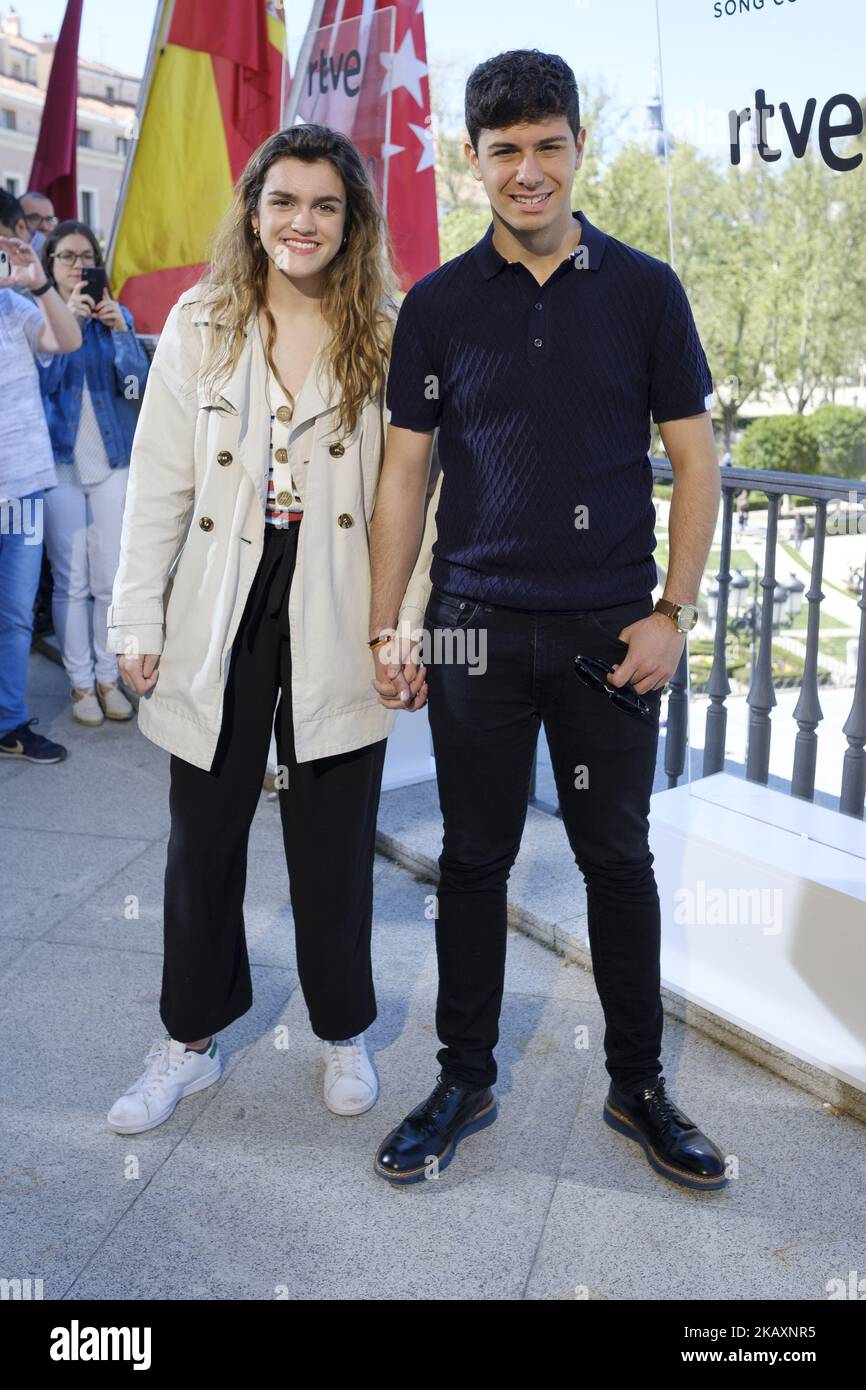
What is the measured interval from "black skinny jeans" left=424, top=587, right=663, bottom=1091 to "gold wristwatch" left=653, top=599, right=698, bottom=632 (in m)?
0.03

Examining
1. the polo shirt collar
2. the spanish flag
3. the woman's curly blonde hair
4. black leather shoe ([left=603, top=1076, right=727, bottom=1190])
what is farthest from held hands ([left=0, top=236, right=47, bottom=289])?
black leather shoe ([left=603, top=1076, right=727, bottom=1190])

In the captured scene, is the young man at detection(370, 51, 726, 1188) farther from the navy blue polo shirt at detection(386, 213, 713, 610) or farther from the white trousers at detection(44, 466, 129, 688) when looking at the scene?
the white trousers at detection(44, 466, 129, 688)

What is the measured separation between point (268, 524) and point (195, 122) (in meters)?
2.93

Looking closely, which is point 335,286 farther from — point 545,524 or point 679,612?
point 679,612

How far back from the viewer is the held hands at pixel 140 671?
8.09ft

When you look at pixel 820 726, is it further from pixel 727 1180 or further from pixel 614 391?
pixel 614 391

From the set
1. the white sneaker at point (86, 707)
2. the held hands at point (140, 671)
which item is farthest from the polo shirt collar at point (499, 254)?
the white sneaker at point (86, 707)

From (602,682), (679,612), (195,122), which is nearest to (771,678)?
(679,612)

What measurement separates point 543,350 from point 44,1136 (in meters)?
1.86

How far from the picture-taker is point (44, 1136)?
265 centimetres

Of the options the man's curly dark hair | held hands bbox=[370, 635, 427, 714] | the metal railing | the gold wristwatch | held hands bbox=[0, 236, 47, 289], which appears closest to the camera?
the man's curly dark hair

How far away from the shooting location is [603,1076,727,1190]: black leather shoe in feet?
8.00
